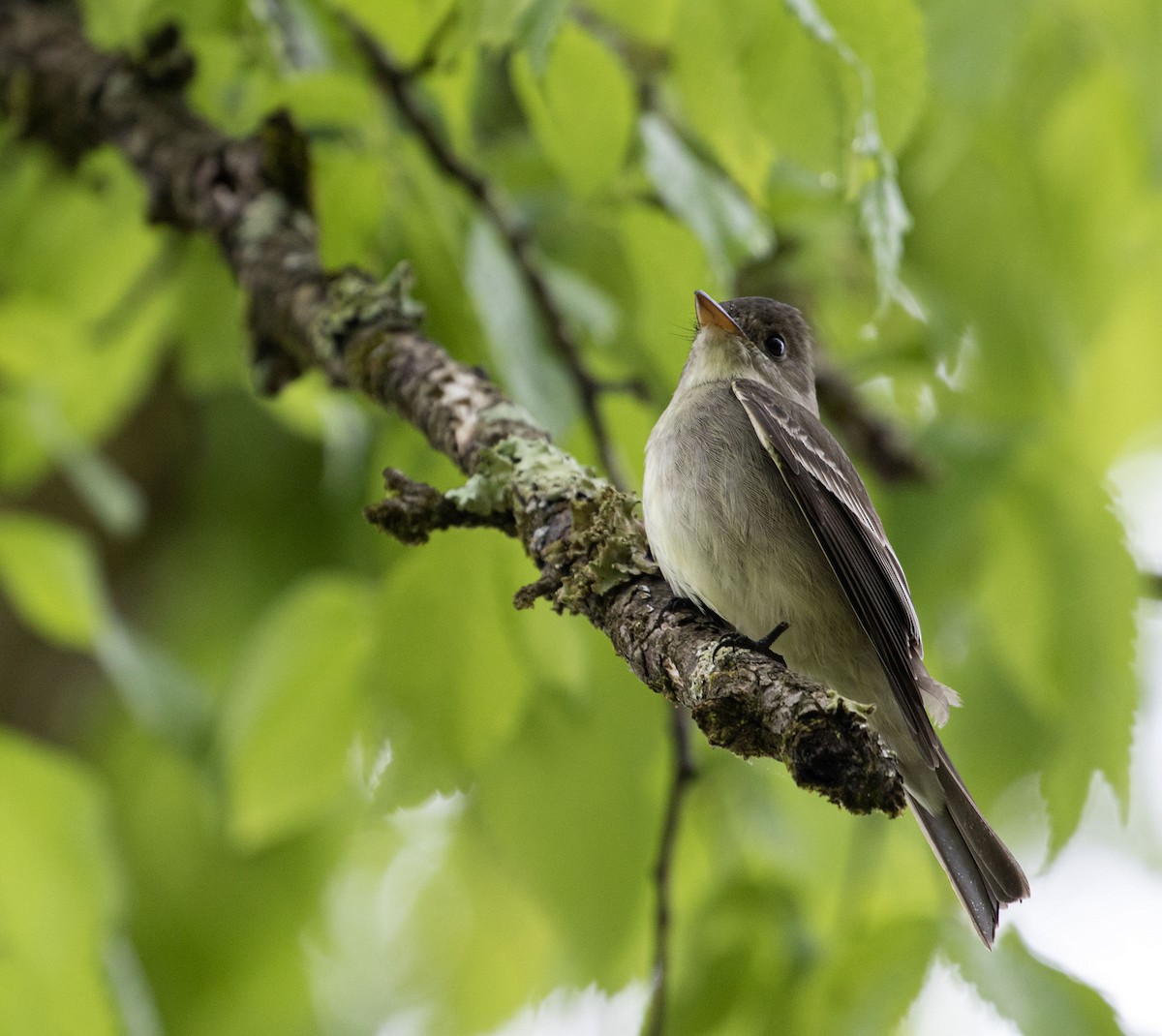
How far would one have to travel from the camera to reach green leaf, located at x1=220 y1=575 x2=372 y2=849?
299 cm

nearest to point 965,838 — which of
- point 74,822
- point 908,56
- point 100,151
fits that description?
point 908,56

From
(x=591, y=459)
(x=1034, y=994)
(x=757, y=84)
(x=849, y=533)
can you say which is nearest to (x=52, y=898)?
(x=591, y=459)

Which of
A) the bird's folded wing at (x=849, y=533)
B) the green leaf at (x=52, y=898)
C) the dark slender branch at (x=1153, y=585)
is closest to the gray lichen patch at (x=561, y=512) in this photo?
the bird's folded wing at (x=849, y=533)

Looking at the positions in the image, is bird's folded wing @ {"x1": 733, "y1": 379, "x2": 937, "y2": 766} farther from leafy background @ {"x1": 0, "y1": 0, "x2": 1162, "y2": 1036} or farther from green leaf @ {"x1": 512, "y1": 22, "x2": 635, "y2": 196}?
green leaf @ {"x1": 512, "y1": 22, "x2": 635, "y2": 196}

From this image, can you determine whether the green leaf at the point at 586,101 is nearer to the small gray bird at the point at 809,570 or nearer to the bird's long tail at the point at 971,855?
the small gray bird at the point at 809,570

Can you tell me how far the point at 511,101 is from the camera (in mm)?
4961

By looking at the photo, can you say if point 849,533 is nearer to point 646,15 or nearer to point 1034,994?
point 1034,994

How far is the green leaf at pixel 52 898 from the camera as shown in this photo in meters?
2.73

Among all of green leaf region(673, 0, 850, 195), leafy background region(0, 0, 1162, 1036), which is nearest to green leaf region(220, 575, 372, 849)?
leafy background region(0, 0, 1162, 1036)

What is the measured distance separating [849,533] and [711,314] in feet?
2.30

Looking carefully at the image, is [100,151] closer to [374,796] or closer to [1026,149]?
[374,796]

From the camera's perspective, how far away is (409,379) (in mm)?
2434

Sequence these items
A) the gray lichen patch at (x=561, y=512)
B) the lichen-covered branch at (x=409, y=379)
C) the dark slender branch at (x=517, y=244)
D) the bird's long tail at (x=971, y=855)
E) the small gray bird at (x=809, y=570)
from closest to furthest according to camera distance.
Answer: the lichen-covered branch at (x=409, y=379), the gray lichen patch at (x=561, y=512), the bird's long tail at (x=971, y=855), the small gray bird at (x=809, y=570), the dark slender branch at (x=517, y=244)

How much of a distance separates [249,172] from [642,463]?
120cm
